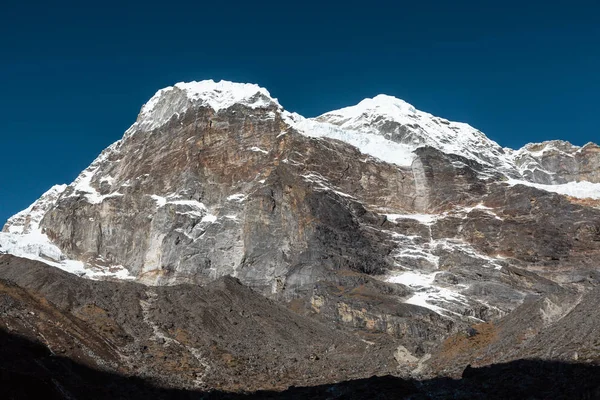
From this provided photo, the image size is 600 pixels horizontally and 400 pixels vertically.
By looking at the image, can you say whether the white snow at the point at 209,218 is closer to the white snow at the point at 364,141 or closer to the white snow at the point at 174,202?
the white snow at the point at 174,202

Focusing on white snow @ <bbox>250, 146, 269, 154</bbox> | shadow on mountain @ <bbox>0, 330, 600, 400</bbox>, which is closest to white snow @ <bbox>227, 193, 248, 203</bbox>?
white snow @ <bbox>250, 146, 269, 154</bbox>

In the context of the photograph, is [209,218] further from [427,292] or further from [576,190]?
[576,190]

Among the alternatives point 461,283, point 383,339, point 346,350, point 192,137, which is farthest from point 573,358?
point 192,137

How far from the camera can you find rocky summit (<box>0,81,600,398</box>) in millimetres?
64438

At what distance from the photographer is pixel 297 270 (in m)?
131

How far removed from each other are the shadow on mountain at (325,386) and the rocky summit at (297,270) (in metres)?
0.26

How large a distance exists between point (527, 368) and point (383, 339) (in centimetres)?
5168

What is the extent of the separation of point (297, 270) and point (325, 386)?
6829cm

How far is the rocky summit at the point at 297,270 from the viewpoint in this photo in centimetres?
6444

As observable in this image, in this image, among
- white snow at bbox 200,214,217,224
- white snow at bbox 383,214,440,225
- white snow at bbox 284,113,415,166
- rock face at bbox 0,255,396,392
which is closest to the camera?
rock face at bbox 0,255,396,392

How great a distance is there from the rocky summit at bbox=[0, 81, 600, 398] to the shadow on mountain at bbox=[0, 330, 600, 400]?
0.85 ft

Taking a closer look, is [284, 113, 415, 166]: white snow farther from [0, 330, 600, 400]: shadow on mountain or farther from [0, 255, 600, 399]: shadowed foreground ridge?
[0, 330, 600, 400]: shadow on mountain

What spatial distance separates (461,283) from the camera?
13100 cm

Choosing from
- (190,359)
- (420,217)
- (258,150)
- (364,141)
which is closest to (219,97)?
(258,150)
